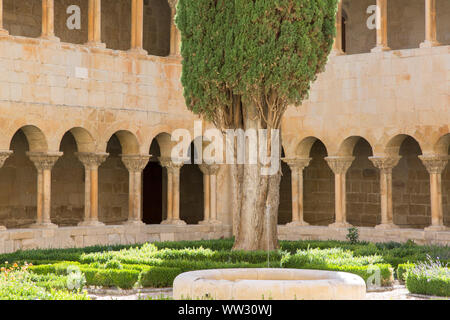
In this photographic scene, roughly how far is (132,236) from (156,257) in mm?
4931

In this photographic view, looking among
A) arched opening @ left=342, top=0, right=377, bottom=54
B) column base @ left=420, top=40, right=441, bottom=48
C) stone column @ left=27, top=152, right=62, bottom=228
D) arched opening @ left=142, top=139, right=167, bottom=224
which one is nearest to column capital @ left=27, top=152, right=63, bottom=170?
stone column @ left=27, top=152, right=62, bottom=228

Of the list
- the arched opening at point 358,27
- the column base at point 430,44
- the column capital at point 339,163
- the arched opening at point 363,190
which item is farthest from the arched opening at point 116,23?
the column base at point 430,44

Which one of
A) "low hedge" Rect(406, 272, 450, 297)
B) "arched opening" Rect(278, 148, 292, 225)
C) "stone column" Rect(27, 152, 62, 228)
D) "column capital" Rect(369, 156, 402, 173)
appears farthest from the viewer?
"arched opening" Rect(278, 148, 292, 225)

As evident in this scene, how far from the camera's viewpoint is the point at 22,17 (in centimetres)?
1986

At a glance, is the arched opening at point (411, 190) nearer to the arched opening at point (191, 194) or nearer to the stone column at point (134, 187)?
the arched opening at point (191, 194)

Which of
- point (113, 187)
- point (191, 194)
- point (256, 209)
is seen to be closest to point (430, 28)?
point (256, 209)

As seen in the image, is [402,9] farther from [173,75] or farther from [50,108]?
[50,108]

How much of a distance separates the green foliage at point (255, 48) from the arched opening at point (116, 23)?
7319 mm

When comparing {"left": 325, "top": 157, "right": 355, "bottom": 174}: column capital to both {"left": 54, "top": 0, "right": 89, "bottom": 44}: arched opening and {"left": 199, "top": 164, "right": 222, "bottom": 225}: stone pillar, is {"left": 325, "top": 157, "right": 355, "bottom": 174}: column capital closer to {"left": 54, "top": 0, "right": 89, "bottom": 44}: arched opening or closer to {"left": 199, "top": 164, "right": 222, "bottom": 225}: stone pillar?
{"left": 199, "top": 164, "right": 222, "bottom": 225}: stone pillar

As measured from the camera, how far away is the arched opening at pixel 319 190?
73.9 ft

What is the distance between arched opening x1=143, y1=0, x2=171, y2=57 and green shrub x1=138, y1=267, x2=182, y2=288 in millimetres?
11607

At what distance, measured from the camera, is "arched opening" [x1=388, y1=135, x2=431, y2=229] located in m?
20.7

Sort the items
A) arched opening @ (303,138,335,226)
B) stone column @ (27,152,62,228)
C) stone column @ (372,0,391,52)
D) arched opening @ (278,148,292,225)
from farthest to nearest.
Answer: arched opening @ (278,148,292,225) < arched opening @ (303,138,335,226) < stone column @ (372,0,391,52) < stone column @ (27,152,62,228)
